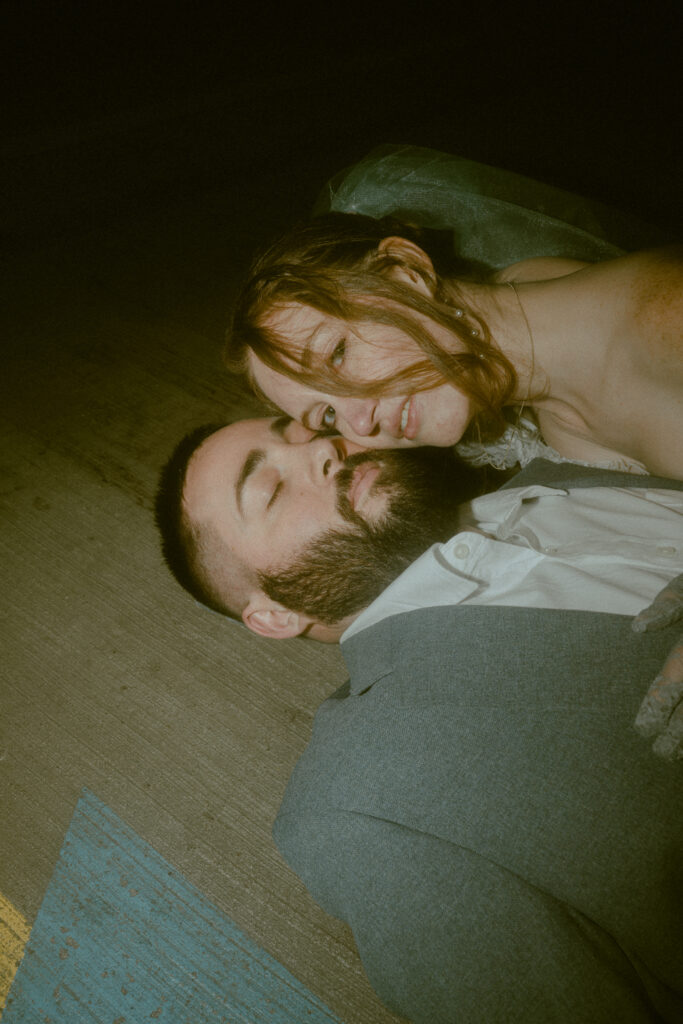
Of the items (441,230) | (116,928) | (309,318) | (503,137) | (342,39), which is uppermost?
(342,39)

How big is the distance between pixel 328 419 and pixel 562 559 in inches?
25.6

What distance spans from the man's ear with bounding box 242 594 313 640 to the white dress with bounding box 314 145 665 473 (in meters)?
0.83

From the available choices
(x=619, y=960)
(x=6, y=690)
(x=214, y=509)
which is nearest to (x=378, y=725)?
(x=619, y=960)

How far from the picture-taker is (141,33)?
3848 millimetres

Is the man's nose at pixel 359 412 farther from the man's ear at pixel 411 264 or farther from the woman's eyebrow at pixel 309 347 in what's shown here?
the man's ear at pixel 411 264

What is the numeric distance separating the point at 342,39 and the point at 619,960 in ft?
17.7

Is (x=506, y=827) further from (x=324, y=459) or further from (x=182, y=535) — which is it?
(x=182, y=535)

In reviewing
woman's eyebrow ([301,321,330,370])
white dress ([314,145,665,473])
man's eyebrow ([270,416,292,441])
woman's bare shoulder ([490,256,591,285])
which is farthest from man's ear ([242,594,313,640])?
woman's bare shoulder ([490,256,591,285])

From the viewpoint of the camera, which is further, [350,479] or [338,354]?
[350,479]

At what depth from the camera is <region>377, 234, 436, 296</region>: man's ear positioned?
1.25 m

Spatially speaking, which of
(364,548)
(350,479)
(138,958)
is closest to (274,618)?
(364,548)

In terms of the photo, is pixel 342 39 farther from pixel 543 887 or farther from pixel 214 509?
pixel 543 887

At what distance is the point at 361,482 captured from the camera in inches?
52.7

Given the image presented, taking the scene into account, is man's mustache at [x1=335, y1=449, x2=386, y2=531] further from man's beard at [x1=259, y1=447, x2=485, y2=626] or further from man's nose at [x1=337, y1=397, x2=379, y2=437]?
man's nose at [x1=337, y1=397, x2=379, y2=437]
